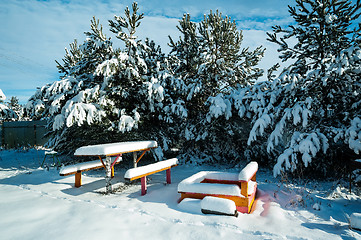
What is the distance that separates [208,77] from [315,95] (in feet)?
13.6

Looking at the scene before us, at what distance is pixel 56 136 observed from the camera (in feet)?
26.2

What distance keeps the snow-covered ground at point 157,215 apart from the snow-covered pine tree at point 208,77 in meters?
3.20

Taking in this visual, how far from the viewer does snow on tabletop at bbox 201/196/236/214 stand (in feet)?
12.0

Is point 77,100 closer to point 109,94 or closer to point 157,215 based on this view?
point 109,94

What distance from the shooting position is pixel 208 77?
905 centimetres

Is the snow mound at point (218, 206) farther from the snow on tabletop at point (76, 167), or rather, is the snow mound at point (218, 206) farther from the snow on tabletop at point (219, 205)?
the snow on tabletop at point (76, 167)

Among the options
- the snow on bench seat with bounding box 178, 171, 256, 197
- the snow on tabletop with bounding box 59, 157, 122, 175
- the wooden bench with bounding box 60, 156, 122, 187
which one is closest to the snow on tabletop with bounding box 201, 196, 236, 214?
the snow on bench seat with bounding box 178, 171, 256, 197

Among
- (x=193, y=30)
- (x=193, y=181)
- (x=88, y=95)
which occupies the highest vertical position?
(x=193, y=30)

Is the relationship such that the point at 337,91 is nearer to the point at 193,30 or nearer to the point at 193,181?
the point at 193,181

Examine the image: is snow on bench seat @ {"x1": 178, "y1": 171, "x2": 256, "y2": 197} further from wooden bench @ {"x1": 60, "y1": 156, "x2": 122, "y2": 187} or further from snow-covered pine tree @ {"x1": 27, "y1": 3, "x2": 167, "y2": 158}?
snow-covered pine tree @ {"x1": 27, "y1": 3, "x2": 167, "y2": 158}

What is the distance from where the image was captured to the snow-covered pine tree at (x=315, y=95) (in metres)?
5.46

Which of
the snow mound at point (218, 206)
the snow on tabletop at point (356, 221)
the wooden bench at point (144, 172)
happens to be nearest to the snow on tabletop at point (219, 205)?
the snow mound at point (218, 206)

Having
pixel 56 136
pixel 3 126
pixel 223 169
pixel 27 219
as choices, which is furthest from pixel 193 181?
pixel 3 126

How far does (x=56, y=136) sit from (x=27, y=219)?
16.7 ft
